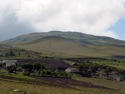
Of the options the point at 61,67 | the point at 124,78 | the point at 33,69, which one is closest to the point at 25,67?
the point at 33,69

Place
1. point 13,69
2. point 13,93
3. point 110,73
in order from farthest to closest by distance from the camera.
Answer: point 110,73 → point 13,69 → point 13,93

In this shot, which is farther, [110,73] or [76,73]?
[110,73]

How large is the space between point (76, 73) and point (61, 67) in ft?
67.7

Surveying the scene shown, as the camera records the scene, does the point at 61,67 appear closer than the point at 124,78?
No

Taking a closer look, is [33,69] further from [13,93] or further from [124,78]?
[13,93]

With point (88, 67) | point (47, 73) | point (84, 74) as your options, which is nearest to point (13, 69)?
point (47, 73)

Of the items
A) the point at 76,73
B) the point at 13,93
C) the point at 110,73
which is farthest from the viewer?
the point at 110,73

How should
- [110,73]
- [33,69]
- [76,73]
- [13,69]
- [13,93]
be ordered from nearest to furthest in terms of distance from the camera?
[13,93]
[13,69]
[33,69]
[76,73]
[110,73]

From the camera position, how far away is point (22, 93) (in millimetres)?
42281

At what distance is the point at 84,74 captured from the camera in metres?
158

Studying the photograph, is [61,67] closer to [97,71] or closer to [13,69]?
[97,71]

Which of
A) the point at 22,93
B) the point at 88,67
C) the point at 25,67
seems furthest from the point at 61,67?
the point at 22,93

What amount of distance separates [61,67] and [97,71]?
20903 millimetres

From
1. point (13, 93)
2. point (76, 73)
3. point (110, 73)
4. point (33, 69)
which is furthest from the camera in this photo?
point (110, 73)
